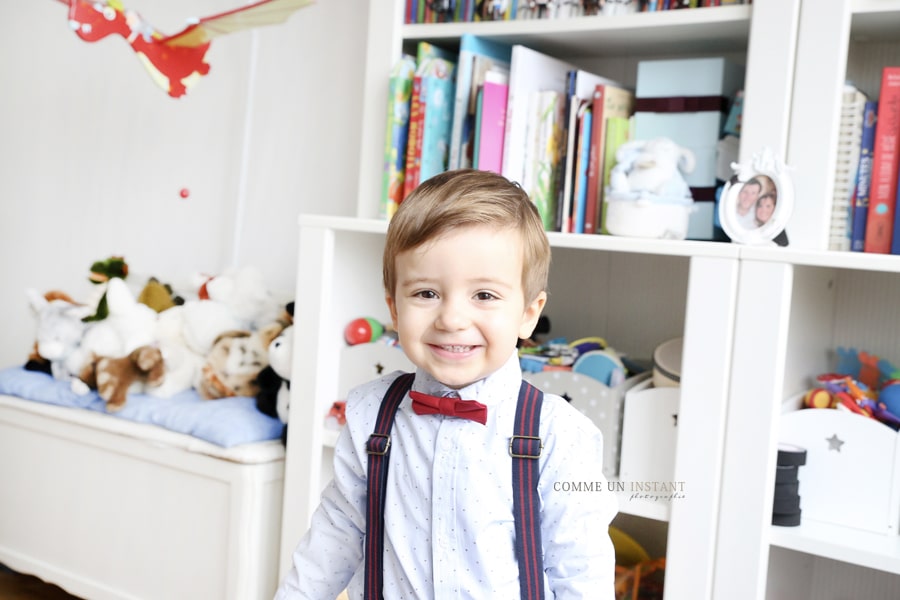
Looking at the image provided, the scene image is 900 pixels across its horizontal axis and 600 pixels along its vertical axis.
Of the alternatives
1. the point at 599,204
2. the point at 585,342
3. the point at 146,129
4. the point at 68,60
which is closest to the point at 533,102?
the point at 599,204

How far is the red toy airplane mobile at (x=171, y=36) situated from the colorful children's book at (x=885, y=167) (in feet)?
3.04

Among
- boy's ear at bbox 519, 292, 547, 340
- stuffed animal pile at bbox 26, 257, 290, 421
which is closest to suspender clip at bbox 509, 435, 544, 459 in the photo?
boy's ear at bbox 519, 292, 547, 340

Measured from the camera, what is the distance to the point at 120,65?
2.47 m

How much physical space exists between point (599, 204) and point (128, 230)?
1.42m

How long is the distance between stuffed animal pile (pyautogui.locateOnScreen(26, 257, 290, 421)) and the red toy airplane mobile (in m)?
0.41

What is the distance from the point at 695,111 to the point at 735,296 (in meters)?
0.37

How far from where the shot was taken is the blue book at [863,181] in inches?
52.6

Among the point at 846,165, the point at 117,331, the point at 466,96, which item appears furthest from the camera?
the point at 117,331

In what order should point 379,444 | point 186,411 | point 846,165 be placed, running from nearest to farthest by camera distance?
point 379,444 < point 846,165 < point 186,411

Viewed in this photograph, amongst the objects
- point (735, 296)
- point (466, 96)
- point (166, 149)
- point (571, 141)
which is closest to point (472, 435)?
point (735, 296)

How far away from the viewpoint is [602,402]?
144 cm

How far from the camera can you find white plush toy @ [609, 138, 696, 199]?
144 centimetres

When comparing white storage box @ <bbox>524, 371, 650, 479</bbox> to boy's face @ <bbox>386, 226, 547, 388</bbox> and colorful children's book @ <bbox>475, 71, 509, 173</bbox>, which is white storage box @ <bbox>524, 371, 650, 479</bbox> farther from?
boy's face @ <bbox>386, 226, 547, 388</bbox>

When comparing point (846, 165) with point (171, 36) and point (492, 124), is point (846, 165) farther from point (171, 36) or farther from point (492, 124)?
point (171, 36)
